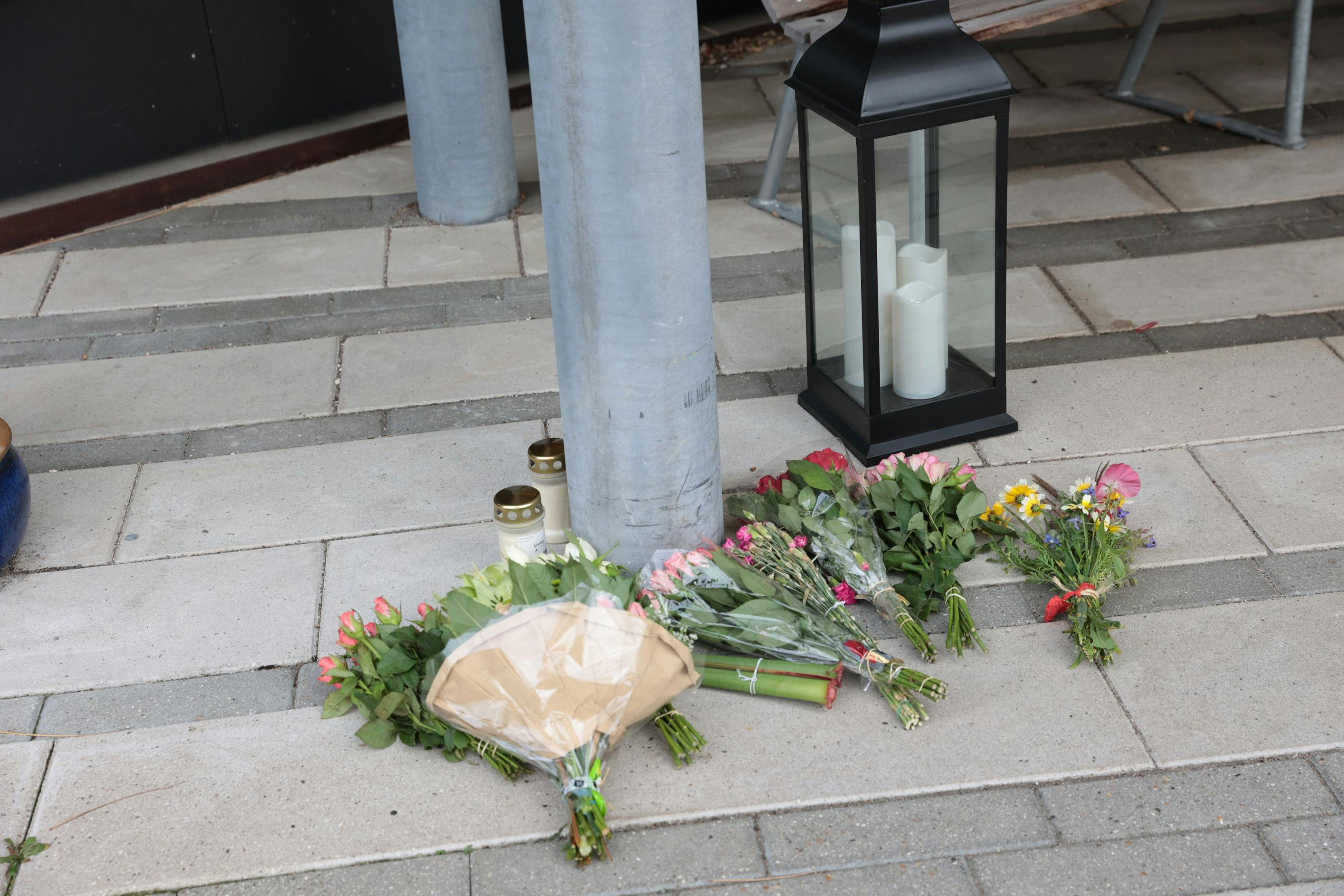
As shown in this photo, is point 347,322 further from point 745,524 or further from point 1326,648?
point 1326,648

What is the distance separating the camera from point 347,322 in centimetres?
436

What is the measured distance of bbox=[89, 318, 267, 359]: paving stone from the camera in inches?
167

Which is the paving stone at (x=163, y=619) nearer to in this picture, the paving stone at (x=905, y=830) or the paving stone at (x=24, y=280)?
the paving stone at (x=905, y=830)

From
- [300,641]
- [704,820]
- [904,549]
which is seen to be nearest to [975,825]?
[704,820]

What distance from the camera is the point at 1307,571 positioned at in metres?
2.95

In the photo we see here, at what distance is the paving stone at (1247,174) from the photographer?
15.7 ft

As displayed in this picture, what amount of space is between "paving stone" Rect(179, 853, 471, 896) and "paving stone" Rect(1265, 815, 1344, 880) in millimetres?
1437

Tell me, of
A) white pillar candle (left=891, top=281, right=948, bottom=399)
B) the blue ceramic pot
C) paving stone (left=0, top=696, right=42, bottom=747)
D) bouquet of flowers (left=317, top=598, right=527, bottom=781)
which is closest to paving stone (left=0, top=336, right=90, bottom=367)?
the blue ceramic pot

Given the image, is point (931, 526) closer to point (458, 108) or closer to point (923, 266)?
point (923, 266)

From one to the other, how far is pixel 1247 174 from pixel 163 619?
416cm

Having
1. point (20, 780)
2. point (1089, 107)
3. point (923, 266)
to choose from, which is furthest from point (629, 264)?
point (1089, 107)

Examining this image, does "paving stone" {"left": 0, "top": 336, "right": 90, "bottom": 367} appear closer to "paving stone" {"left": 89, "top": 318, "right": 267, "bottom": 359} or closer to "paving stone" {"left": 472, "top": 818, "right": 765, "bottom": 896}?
"paving stone" {"left": 89, "top": 318, "right": 267, "bottom": 359}

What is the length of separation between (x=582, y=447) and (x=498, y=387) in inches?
45.6

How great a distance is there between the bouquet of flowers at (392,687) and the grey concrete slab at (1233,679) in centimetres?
128
